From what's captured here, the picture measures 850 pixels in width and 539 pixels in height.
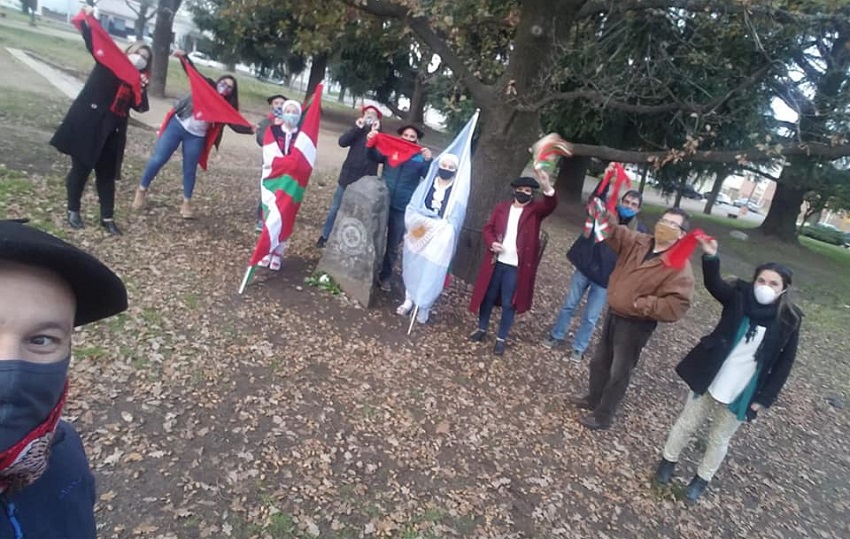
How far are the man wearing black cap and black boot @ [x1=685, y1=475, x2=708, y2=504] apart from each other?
191 inches

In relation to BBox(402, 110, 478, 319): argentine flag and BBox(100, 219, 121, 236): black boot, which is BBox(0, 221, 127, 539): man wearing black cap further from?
BBox(100, 219, 121, 236): black boot

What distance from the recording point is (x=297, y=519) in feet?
12.1

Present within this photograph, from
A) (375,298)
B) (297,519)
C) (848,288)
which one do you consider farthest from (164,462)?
(848,288)

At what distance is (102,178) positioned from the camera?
22.0 ft

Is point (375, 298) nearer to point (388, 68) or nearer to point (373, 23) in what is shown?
point (373, 23)

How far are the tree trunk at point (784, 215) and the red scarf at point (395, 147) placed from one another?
57.6 ft

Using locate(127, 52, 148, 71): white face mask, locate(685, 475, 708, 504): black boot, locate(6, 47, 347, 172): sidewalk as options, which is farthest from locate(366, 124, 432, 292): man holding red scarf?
locate(6, 47, 347, 172): sidewalk

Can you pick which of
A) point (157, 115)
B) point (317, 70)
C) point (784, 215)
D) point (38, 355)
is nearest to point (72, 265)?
point (38, 355)

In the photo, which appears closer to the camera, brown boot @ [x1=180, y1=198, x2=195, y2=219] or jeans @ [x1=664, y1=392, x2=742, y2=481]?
jeans @ [x1=664, y1=392, x2=742, y2=481]

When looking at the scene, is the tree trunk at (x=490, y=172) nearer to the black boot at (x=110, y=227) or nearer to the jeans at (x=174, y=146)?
the jeans at (x=174, y=146)

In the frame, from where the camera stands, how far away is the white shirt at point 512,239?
626 centimetres

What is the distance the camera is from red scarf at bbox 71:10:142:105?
245 inches

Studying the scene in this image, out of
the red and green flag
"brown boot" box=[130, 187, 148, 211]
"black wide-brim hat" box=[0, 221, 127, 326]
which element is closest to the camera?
"black wide-brim hat" box=[0, 221, 127, 326]

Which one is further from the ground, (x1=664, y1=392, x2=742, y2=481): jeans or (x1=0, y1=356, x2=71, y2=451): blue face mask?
(x1=0, y1=356, x2=71, y2=451): blue face mask
